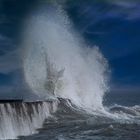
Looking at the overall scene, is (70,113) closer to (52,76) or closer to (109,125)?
(109,125)

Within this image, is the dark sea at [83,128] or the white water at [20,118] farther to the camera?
the dark sea at [83,128]

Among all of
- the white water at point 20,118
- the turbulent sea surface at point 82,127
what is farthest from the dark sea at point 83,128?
the white water at point 20,118

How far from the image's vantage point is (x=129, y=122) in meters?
32.8

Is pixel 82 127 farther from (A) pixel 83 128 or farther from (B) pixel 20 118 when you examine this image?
(B) pixel 20 118

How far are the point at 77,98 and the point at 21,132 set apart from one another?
2535 centimetres

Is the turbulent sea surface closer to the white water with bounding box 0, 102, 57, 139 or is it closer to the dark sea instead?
the dark sea

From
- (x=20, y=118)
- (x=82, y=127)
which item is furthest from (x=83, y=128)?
(x=20, y=118)

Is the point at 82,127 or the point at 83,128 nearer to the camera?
the point at 83,128

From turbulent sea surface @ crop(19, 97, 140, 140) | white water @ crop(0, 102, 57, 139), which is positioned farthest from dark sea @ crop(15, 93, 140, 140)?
white water @ crop(0, 102, 57, 139)

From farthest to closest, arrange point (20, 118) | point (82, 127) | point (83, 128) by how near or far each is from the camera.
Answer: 1. point (82, 127)
2. point (83, 128)
3. point (20, 118)

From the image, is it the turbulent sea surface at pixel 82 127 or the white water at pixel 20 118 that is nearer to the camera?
the white water at pixel 20 118

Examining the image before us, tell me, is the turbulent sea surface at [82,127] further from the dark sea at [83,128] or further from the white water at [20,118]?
the white water at [20,118]

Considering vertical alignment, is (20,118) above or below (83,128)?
above

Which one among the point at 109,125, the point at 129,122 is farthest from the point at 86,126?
the point at 129,122
